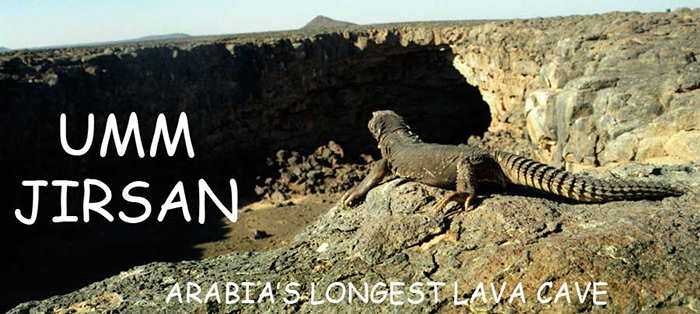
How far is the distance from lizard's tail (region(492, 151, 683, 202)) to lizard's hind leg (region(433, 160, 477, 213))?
1.39 feet

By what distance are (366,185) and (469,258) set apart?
72.7 inches

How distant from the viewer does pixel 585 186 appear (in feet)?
14.5

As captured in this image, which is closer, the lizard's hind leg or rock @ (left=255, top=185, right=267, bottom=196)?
Answer: the lizard's hind leg

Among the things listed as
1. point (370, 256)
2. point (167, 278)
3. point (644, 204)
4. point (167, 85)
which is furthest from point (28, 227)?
point (644, 204)

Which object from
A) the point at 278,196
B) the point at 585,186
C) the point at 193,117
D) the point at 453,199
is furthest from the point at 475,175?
the point at 193,117

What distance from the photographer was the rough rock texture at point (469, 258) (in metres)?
3.43

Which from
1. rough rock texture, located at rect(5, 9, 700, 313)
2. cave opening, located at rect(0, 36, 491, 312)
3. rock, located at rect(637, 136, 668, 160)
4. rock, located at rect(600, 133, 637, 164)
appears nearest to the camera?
rough rock texture, located at rect(5, 9, 700, 313)

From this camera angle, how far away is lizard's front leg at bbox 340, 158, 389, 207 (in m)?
5.39

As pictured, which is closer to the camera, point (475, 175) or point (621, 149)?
point (475, 175)

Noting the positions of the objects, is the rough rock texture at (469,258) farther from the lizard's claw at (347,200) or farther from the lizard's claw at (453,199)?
the lizard's claw at (347,200)

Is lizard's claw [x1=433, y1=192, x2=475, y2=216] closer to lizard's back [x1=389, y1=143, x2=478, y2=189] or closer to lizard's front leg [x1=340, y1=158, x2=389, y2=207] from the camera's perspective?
lizard's back [x1=389, y1=143, x2=478, y2=189]

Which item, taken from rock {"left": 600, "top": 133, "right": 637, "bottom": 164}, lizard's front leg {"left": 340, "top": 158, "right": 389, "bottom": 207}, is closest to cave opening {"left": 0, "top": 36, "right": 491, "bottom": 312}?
lizard's front leg {"left": 340, "top": 158, "right": 389, "bottom": 207}

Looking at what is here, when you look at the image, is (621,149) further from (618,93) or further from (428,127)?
(428,127)

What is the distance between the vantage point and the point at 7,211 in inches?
513
